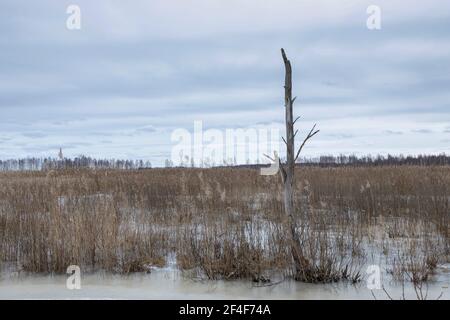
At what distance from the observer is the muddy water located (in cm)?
476

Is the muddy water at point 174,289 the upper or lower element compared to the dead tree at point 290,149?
lower

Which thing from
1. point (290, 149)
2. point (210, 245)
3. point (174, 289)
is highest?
point (290, 149)

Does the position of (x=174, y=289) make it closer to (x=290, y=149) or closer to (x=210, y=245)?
(x=210, y=245)

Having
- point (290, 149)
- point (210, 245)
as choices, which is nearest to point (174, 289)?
point (210, 245)

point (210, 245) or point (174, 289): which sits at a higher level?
point (210, 245)

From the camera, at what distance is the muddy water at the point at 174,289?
476 cm

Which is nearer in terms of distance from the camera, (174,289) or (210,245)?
(174,289)

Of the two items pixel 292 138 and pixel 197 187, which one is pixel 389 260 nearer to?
pixel 292 138

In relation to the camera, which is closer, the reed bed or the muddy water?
the muddy water

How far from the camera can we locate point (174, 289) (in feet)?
16.5

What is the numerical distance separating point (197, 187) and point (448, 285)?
860 cm

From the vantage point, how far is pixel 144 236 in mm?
6320
